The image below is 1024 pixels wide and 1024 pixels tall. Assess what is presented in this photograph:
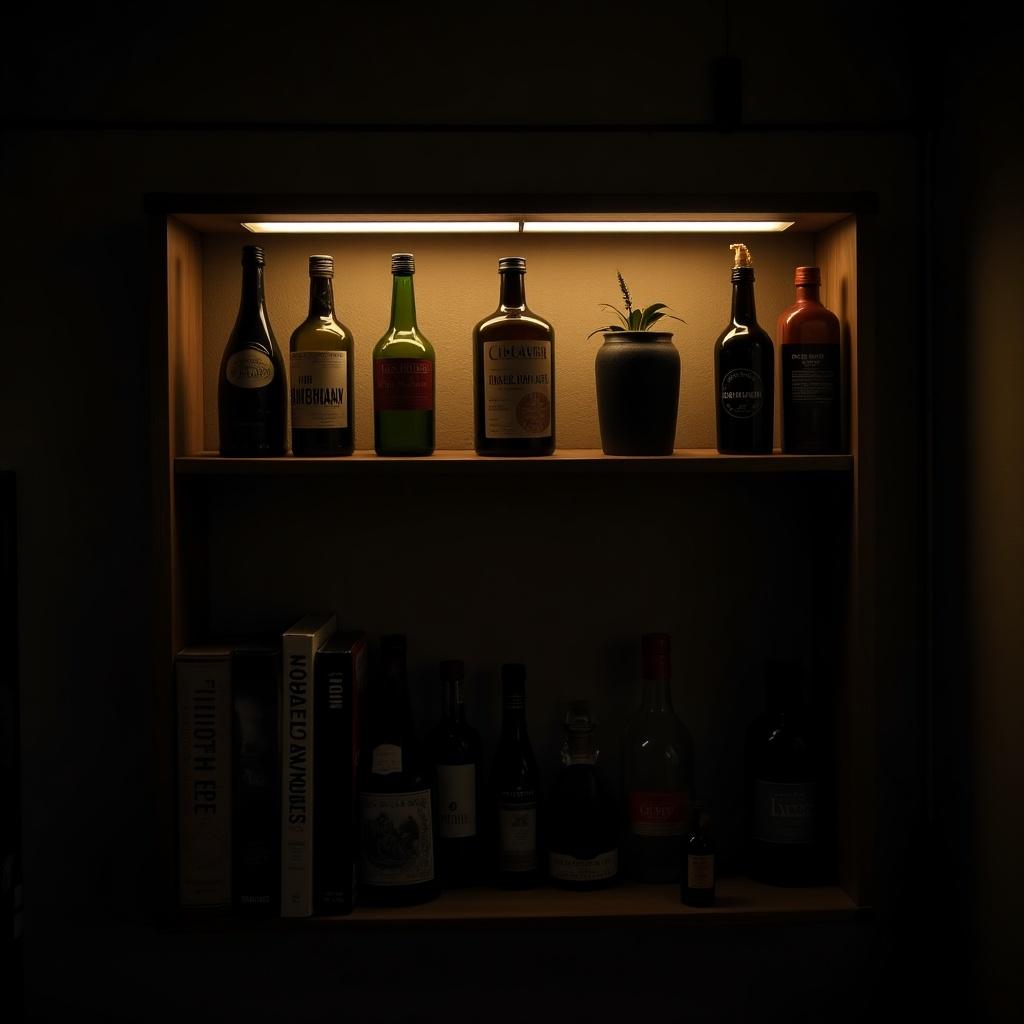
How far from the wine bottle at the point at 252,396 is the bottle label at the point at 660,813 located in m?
0.78

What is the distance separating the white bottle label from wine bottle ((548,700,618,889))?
457 millimetres

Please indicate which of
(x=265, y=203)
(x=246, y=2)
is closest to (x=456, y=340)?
(x=265, y=203)

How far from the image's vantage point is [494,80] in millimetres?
1845

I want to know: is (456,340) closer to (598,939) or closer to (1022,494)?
(1022,494)

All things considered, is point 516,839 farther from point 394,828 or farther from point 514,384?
point 514,384

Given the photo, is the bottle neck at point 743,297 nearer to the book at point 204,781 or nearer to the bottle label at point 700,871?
the bottle label at point 700,871

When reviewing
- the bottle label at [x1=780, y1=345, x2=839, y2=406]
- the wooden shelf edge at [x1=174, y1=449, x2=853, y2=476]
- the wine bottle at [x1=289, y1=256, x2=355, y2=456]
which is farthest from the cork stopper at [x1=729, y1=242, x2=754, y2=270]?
the wine bottle at [x1=289, y1=256, x2=355, y2=456]

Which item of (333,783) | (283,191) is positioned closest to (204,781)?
(333,783)

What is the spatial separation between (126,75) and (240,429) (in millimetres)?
669

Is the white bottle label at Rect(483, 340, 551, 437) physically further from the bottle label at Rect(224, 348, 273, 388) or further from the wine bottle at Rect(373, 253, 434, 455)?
the bottle label at Rect(224, 348, 273, 388)

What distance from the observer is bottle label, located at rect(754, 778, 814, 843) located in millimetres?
1691

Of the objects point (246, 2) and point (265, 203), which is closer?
point (265, 203)

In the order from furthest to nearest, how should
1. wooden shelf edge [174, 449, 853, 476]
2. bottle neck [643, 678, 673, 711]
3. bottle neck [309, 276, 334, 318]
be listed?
1. bottle neck [643, 678, 673, 711]
2. bottle neck [309, 276, 334, 318]
3. wooden shelf edge [174, 449, 853, 476]

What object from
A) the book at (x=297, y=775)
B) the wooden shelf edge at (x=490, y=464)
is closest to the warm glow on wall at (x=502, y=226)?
the wooden shelf edge at (x=490, y=464)
